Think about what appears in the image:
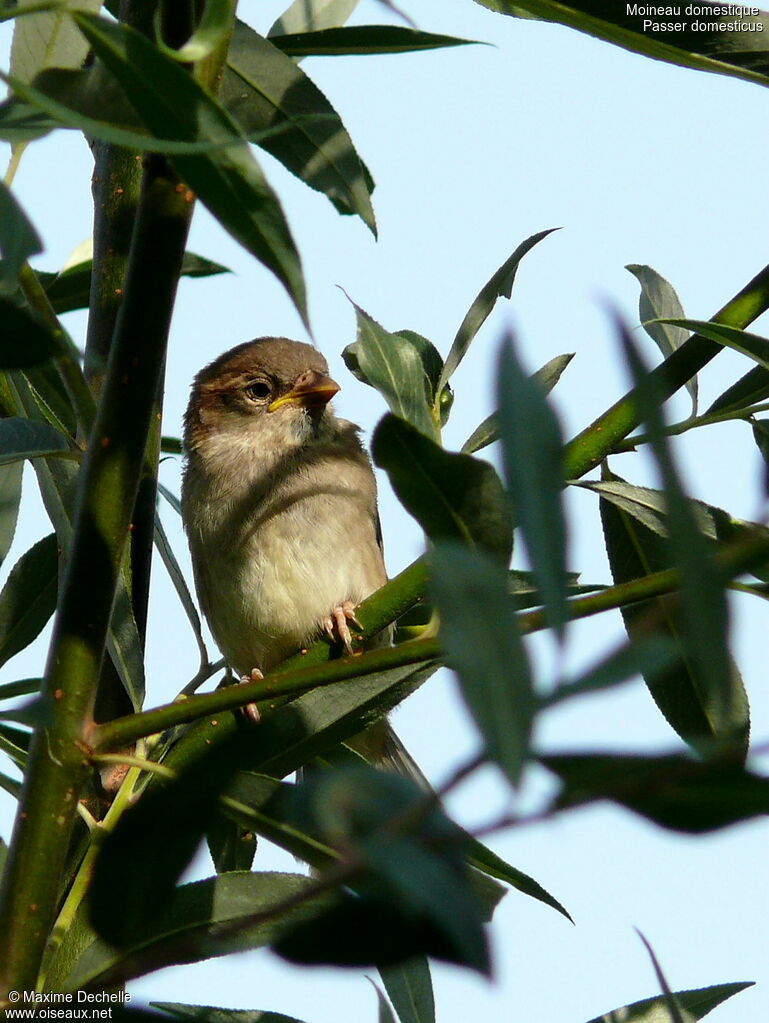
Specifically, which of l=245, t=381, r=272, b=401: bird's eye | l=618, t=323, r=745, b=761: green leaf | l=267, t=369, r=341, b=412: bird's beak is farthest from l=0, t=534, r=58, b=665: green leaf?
l=245, t=381, r=272, b=401: bird's eye

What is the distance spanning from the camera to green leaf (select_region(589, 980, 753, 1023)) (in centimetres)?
197

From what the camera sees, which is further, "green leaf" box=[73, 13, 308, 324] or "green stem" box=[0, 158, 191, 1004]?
"green stem" box=[0, 158, 191, 1004]

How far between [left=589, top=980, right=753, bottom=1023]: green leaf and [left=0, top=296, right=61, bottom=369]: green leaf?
1.33 m

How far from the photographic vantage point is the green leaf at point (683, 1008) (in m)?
1.97

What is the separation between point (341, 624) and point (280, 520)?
1413 millimetres

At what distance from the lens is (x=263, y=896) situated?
71.5 inches

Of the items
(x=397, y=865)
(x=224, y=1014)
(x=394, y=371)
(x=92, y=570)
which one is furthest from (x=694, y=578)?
(x=224, y=1014)

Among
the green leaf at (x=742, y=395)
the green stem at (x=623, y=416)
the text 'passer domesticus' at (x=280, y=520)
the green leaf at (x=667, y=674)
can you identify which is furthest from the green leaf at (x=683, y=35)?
the text 'passer domesticus' at (x=280, y=520)

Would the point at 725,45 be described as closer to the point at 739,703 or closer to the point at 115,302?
the point at 739,703

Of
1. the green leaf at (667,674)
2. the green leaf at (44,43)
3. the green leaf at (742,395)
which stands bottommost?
the green leaf at (667,674)

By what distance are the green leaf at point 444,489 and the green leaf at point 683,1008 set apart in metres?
0.96

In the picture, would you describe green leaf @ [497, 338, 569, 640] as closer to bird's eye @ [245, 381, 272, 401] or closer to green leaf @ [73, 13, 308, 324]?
green leaf @ [73, 13, 308, 324]

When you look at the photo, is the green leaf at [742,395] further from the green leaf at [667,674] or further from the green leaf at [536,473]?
the green leaf at [536,473]

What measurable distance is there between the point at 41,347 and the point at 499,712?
610 millimetres
